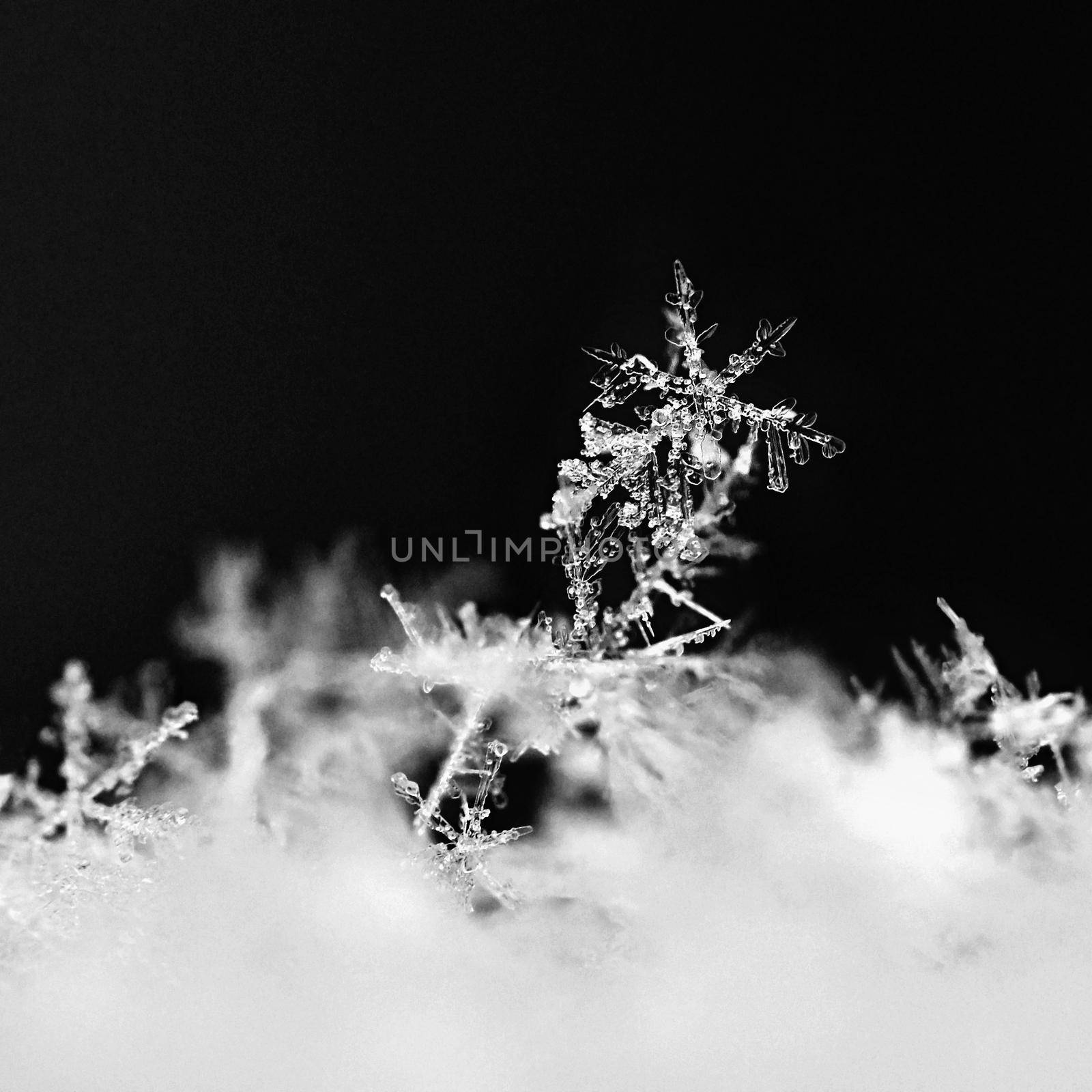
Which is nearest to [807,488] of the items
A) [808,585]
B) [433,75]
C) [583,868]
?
[808,585]

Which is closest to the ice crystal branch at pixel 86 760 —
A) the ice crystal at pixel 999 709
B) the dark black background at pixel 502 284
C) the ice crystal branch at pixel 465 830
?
the dark black background at pixel 502 284

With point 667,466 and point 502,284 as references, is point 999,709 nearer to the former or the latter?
point 667,466

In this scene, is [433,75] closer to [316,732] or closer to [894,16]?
[894,16]

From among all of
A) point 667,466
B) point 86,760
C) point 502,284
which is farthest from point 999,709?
point 86,760

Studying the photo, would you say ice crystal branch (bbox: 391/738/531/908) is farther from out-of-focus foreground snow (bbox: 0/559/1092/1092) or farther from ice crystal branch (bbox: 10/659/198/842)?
ice crystal branch (bbox: 10/659/198/842)

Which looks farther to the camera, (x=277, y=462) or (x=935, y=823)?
(x=277, y=462)

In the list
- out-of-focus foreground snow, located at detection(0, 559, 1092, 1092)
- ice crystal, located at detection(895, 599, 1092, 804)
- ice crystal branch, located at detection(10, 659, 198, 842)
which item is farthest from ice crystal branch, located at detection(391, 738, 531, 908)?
ice crystal, located at detection(895, 599, 1092, 804)
